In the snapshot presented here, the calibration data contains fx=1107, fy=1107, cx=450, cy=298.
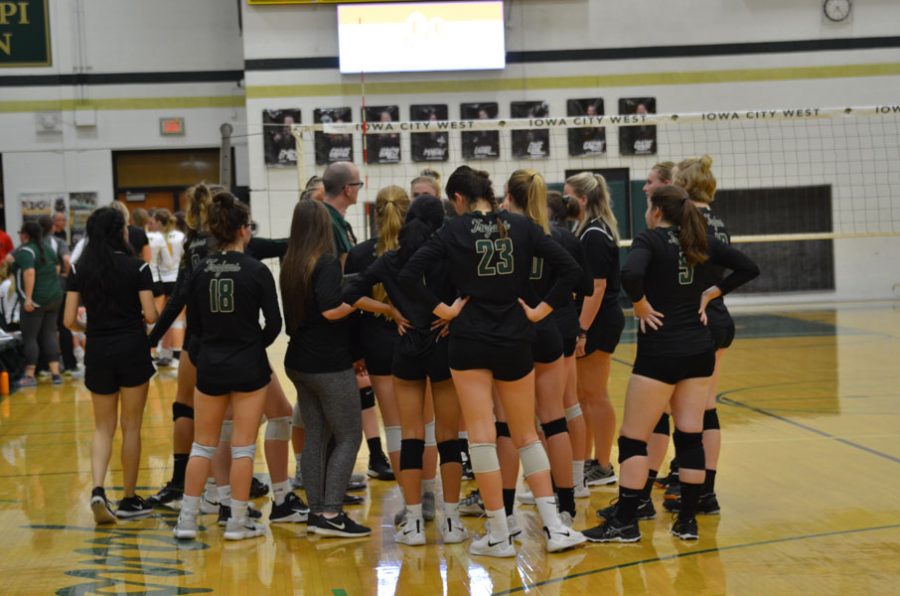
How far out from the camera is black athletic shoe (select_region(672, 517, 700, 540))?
5.07 meters

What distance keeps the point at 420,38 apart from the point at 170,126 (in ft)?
15.0

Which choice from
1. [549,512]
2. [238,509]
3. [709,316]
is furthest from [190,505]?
[709,316]

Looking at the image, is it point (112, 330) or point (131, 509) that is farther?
point (131, 509)

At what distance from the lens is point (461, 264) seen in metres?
4.77

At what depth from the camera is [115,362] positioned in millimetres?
5742

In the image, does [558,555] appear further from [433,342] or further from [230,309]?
[230,309]

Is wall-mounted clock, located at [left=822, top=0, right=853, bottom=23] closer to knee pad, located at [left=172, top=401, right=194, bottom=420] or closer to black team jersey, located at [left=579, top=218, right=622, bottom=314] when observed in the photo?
black team jersey, located at [left=579, top=218, right=622, bottom=314]

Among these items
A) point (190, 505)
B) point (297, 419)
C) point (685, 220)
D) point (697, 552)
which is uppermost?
point (685, 220)

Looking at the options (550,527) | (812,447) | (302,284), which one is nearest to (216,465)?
(302,284)

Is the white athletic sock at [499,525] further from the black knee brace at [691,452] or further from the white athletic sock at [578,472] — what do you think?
the white athletic sock at [578,472]

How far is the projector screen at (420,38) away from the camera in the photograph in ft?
55.9

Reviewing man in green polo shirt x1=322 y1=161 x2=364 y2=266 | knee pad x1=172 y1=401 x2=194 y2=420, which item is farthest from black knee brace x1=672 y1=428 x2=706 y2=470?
knee pad x1=172 y1=401 x2=194 y2=420

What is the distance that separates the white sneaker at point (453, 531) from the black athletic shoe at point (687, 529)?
Answer: 990 mm

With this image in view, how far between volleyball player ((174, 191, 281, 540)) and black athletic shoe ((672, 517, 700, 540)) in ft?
6.69
